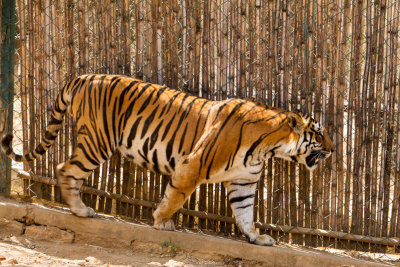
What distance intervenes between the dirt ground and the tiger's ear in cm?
117

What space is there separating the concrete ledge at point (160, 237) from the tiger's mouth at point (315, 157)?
0.74 meters

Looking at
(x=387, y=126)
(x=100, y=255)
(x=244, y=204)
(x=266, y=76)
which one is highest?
(x=266, y=76)

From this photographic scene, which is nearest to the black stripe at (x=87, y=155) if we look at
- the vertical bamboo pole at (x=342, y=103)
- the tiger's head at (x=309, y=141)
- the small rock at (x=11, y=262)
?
the small rock at (x=11, y=262)

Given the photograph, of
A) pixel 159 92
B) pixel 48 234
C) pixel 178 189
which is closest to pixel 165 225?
pixel 178 189

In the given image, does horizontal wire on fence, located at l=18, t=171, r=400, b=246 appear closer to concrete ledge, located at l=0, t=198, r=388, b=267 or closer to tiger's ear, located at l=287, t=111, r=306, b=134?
concrete ledge, located at l=0, t=198, r=388, b=267

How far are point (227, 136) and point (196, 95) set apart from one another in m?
0.71

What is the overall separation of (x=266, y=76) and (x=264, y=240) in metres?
1.41

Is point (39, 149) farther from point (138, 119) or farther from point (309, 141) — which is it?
point (309, 141)

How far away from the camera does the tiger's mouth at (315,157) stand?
492 cm

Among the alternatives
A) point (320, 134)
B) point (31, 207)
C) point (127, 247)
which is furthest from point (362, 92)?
point (31, 207)

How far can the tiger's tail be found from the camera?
531 centimetres

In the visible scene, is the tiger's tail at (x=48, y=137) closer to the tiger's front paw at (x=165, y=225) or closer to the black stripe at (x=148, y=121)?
the black stripe at (x=148, y=121)

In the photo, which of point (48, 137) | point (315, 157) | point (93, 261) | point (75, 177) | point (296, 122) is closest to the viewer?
point (93, 261)

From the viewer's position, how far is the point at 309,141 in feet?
16.0
